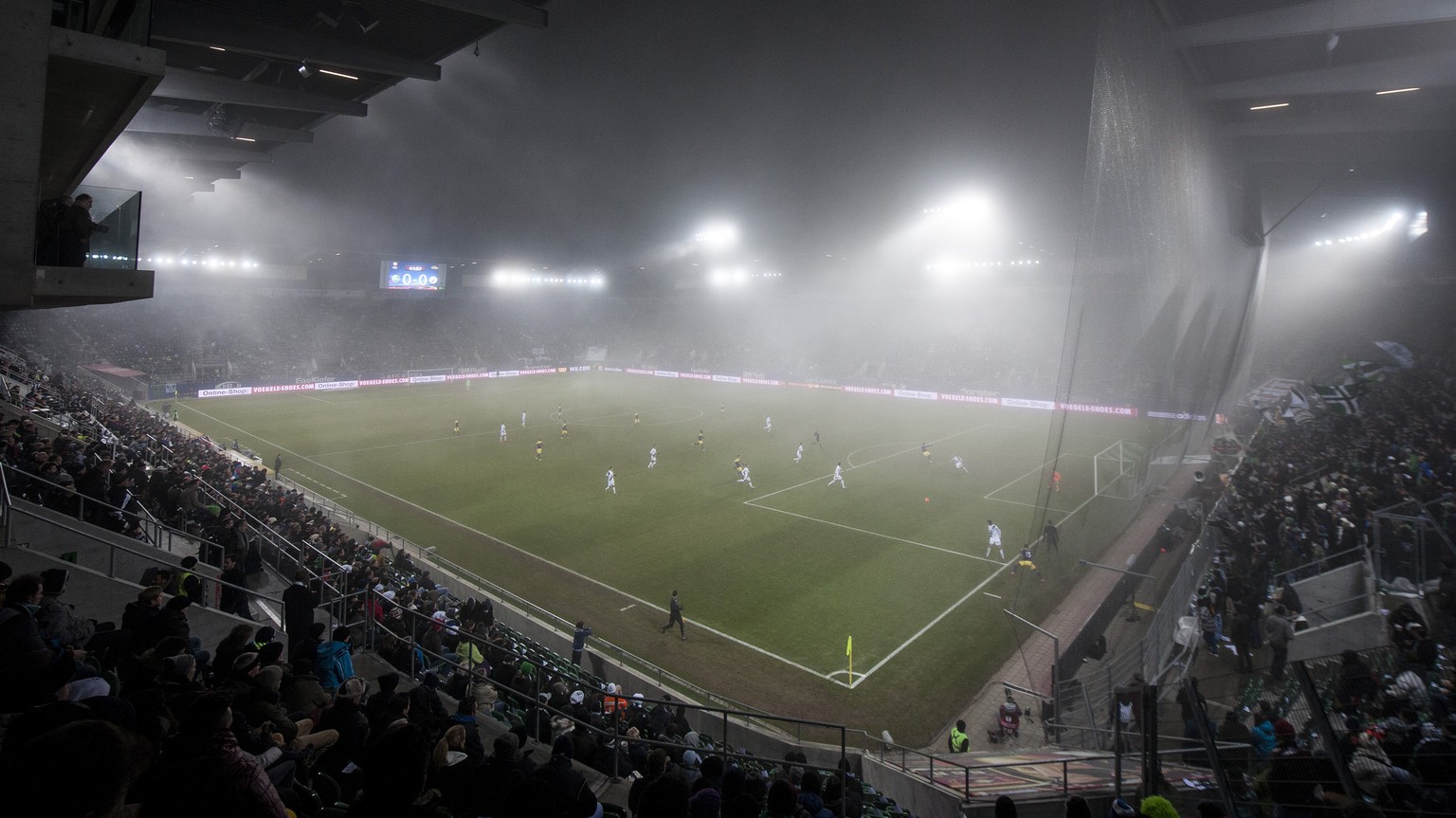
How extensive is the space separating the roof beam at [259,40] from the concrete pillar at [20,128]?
6028 millimetres

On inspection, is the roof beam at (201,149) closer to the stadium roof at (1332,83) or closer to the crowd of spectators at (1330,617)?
the stadium roof at (1332,83)

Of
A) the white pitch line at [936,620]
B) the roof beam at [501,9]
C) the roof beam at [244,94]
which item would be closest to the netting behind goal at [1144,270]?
the white pitch line at [936,620]

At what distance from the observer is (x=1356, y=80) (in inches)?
656

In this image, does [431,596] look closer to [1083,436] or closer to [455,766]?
[455,766]

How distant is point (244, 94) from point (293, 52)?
14.0ft

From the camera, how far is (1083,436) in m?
17.3

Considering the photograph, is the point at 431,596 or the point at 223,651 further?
the point at 431,596

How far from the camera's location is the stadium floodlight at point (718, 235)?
50144mm

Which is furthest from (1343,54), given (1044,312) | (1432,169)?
(1044,312)

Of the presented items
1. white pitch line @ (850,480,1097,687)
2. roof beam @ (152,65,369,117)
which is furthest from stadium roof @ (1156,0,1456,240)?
roof beam @ (152,65,369,117)

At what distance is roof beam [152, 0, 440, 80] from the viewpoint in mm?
12172

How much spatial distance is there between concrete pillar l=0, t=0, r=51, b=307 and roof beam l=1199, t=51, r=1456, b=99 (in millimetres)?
23586

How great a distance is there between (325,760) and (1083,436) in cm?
1737

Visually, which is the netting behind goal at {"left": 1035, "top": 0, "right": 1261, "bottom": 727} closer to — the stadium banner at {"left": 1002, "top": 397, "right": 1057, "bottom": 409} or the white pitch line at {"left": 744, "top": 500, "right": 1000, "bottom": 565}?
the white pitch line at {"left": 744, "top": 500, "right": 1000, "bottom": 565}
